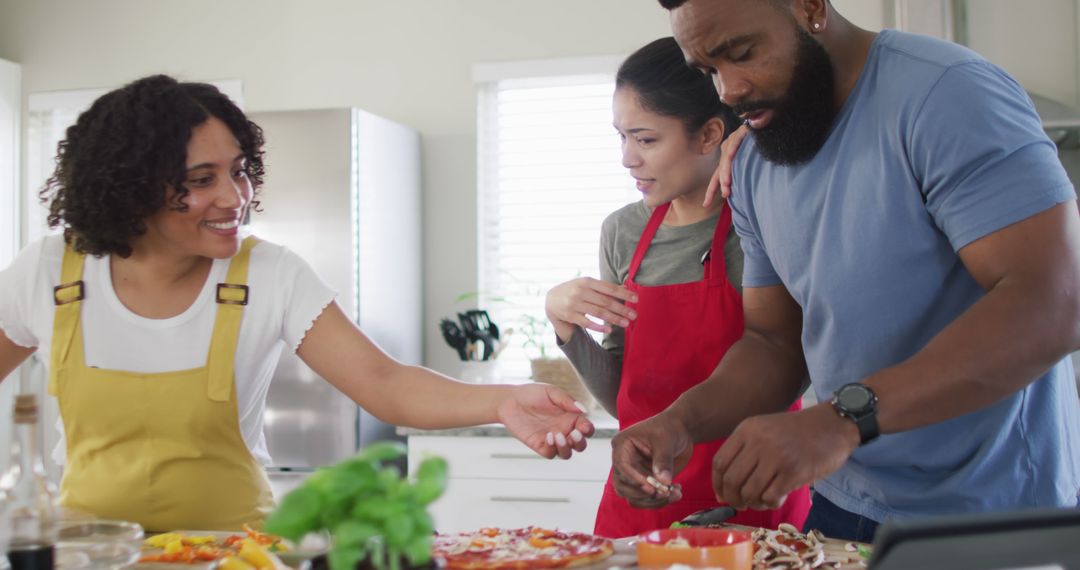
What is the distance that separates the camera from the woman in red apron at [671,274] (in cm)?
191

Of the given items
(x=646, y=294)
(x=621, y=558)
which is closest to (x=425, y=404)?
(x=646, y=294)

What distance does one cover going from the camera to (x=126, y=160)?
178 cm

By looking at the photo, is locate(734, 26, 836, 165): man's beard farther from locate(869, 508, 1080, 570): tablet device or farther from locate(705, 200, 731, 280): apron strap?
locate(869, 508, 1080, 570): tablet device

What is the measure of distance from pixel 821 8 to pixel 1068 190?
17.1 inches

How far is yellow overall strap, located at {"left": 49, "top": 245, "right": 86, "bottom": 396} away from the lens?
5.86 ft

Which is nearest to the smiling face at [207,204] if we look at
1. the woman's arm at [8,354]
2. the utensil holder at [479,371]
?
the woman's arm at [8,354]

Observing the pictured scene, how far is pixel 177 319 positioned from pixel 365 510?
1.11 m

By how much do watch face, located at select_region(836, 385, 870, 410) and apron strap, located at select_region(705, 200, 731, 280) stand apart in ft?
2.27

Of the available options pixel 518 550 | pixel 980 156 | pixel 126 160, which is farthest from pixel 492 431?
pixel 980 156

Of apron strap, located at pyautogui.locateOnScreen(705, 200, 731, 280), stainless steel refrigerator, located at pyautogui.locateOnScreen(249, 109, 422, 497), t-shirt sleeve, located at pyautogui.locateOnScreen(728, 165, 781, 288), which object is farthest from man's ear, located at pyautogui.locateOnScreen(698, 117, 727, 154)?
stainless steel refrigerator, located at pyautogui.locateOnScreen(249, 109, 422, 497)

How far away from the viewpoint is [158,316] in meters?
1.83

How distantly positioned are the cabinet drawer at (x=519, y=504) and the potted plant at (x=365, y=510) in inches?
90.5

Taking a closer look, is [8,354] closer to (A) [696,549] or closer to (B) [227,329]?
(B) [227,329]

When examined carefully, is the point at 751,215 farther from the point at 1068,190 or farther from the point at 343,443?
the point at 343,443
